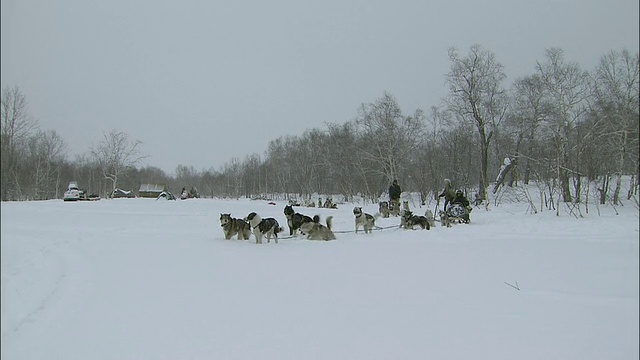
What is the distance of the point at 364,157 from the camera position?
3831 cm

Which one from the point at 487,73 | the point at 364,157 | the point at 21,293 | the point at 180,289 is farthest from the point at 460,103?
the point at 21,293

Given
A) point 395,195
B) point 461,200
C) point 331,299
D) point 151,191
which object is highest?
point 151,191

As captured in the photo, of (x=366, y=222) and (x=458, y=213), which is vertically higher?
(x=458, y=213)

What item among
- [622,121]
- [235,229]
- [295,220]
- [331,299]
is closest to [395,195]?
[295,220]

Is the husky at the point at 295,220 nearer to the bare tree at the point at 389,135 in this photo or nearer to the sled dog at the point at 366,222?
the sled dog at the point at 366,222

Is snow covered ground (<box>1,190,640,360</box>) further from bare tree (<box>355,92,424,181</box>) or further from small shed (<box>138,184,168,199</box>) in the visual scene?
small shed (<box>138,184,168,199</box>)

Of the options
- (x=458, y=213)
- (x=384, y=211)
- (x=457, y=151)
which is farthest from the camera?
(x=457, y=151)

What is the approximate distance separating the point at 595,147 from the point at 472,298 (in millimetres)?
1693

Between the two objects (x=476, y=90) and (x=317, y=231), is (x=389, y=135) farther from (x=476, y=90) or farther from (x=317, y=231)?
(x=317, y=231)

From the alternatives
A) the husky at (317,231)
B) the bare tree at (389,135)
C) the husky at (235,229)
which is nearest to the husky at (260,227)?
the husky at (235,229)

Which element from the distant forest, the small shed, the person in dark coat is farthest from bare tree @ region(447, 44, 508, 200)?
the small shed

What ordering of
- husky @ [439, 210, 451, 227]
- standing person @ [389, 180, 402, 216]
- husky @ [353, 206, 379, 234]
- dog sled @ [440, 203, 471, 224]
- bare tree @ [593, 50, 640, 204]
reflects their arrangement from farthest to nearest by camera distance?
1. standing person @ [389, 180, 402, 216]
2. dog sled @ [440, 203, 471, 224]
3. husky @ [439, 210, 451, 227]
4. husky @ [353, 206, 379, 234]
5. bare tree @ [593, 50, 640, 204]

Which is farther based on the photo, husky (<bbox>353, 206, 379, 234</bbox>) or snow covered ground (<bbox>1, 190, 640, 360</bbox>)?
husky (<bbox>353, 206, 379, 234</bbox>)

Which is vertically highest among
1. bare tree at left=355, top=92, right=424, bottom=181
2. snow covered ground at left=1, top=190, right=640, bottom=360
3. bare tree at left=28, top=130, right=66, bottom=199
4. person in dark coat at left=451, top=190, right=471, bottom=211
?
bare tree at left=355, top=92, right=424, bottom=181
